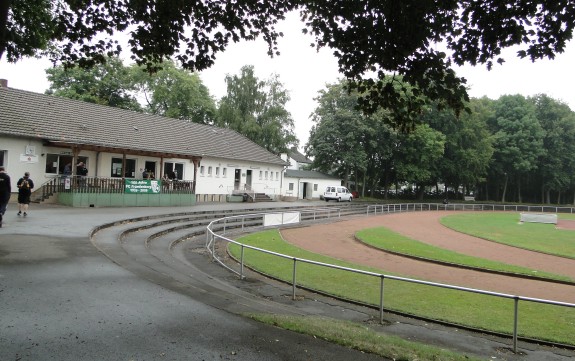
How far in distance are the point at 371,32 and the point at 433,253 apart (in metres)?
13.1

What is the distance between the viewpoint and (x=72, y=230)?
44.7ft

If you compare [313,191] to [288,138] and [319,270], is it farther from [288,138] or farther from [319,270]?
[319,270]

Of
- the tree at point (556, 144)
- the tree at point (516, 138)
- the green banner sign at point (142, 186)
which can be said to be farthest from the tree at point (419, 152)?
the green banner sign at point (142, 186)

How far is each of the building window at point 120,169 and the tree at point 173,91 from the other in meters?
23.0

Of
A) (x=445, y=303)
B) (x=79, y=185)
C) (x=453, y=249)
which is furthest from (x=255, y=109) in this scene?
(x=445, y=303)

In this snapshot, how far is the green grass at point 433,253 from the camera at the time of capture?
1459 cm

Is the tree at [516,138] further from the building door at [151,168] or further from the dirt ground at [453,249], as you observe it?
the building door at [151,168]

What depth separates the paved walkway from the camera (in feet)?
15.3

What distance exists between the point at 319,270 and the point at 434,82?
7.65 meters

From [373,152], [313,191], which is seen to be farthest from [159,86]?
[373,152]

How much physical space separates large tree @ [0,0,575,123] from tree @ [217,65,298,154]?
43.9 meters

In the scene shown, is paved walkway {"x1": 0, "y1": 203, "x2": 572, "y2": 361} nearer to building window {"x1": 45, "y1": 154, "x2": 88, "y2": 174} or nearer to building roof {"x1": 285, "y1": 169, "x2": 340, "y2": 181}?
building window {"x1": 45, "y1": 154, "x2": 88, "y2": 174}

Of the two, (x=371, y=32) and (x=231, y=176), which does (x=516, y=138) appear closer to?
(x=231, y=176)

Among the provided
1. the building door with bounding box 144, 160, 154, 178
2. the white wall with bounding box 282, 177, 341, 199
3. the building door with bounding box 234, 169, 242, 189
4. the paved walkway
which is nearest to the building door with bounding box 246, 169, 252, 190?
the building door with bounding box 234, 169, 242, 189
